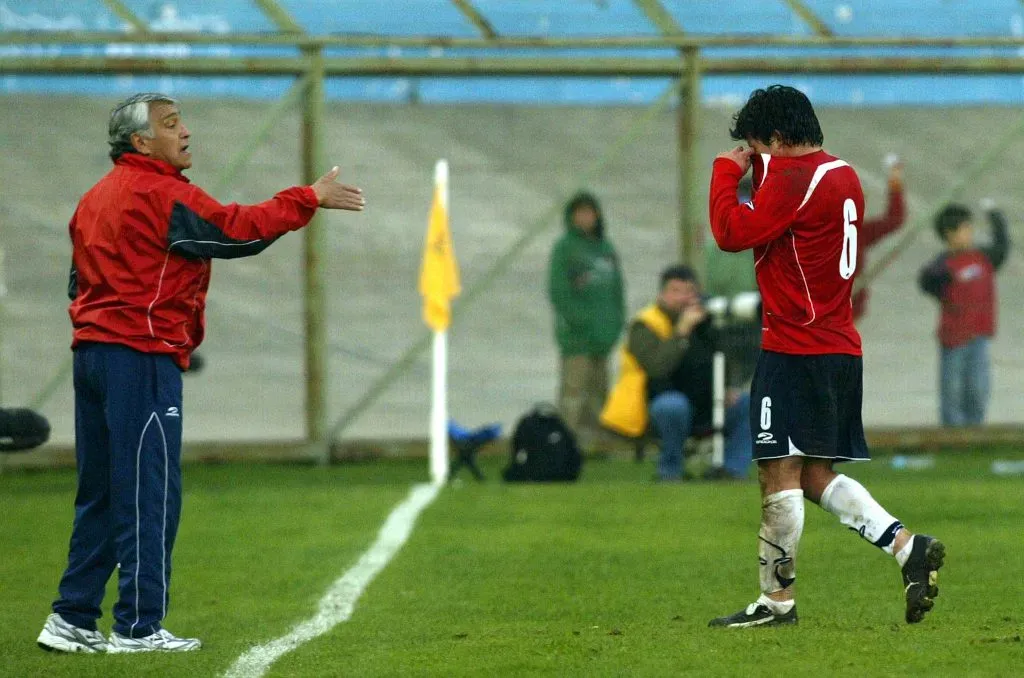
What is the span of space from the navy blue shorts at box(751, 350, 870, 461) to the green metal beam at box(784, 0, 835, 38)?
373 inches

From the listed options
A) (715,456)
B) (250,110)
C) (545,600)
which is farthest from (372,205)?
(545,600)

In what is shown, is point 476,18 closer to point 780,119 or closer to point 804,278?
point 780,119

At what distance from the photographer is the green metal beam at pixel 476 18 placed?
15.6 meters

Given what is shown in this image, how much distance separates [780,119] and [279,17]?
9.24m

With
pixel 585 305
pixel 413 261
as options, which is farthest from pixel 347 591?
pixel 413 261

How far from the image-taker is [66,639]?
22.5 feet

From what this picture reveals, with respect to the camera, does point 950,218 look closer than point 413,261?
No

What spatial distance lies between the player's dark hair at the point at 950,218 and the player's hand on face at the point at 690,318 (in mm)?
3638

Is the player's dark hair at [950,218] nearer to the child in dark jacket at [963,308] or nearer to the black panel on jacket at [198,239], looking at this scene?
the child in dark jacket at [963,308]

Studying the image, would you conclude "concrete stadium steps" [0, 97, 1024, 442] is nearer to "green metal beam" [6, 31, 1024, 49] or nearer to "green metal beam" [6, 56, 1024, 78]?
"green metal beam" [6, 56, 1024, 78]

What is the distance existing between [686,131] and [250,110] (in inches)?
143

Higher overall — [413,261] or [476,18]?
[476,18]

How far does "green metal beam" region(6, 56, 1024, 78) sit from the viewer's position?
15.1 metres

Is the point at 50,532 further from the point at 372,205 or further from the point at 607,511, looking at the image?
the point at 372,205
